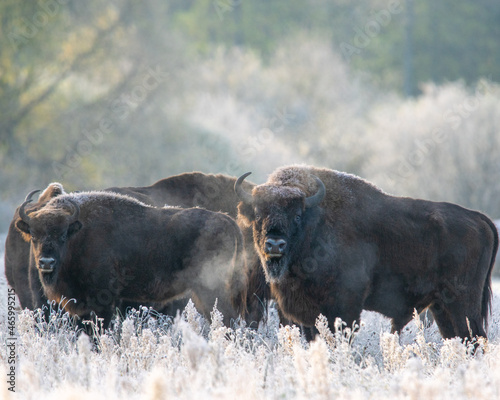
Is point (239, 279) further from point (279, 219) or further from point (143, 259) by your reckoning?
point (279, 219)

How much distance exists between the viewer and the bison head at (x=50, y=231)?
713cm

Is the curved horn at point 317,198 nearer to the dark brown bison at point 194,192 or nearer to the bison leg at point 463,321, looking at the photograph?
the bison leg at point 463,321

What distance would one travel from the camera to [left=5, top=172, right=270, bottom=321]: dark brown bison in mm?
7973

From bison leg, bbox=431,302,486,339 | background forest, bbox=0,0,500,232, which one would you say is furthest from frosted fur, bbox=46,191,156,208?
background forest, bbox=0,0,500,232

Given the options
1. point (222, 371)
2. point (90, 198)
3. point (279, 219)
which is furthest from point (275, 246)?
point (90, 198)

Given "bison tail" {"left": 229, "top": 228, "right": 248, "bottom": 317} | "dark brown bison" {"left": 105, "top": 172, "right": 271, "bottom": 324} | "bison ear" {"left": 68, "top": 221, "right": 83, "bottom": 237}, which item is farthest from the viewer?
"dark brown bison" {"left": 105, "top": 172, "right": 271, "bottom": 324}

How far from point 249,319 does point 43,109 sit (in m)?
19.6

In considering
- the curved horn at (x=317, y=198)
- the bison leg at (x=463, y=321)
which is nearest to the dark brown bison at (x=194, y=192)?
the curved horn at (x=317, y=198)

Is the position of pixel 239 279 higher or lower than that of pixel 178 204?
lower

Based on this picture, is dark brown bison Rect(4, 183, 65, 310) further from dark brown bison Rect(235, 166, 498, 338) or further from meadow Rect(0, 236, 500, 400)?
dark brown bison Rect(235, 166, 498, 338)

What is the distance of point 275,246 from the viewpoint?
650cm

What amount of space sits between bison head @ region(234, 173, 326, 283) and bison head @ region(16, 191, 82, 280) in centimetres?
183

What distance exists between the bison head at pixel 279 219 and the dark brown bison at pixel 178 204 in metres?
0.82

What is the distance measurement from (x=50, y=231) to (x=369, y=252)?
3.28 meters
